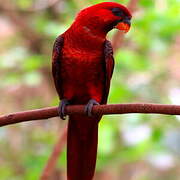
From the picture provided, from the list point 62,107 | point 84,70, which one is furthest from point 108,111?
point 84,70

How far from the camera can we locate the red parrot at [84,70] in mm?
2578

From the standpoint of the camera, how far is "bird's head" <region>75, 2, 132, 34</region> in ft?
8.19

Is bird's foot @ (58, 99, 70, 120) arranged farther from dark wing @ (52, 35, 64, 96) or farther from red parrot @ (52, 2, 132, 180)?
dark wing @ (52, 35, 64, 96)

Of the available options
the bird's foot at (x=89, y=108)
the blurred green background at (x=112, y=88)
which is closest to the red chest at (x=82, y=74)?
the bird's foot at (x=89, y=108)

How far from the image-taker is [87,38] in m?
2.64

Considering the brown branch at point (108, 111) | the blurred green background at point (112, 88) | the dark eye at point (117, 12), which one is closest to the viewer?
the brown branch at point (108, 111)

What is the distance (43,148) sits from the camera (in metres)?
4.06

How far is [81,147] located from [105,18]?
0.75 meters

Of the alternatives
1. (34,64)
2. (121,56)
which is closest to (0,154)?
(34,64)

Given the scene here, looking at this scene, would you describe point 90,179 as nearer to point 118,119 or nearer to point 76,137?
point 76,137

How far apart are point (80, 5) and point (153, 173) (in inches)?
91.3

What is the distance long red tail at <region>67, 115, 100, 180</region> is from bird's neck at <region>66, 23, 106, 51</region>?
0.43 m

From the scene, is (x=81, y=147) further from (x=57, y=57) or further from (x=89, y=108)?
(x=57, y=57)

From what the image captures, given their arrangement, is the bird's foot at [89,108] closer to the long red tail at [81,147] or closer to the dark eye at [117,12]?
the long red tail at [81,147]
